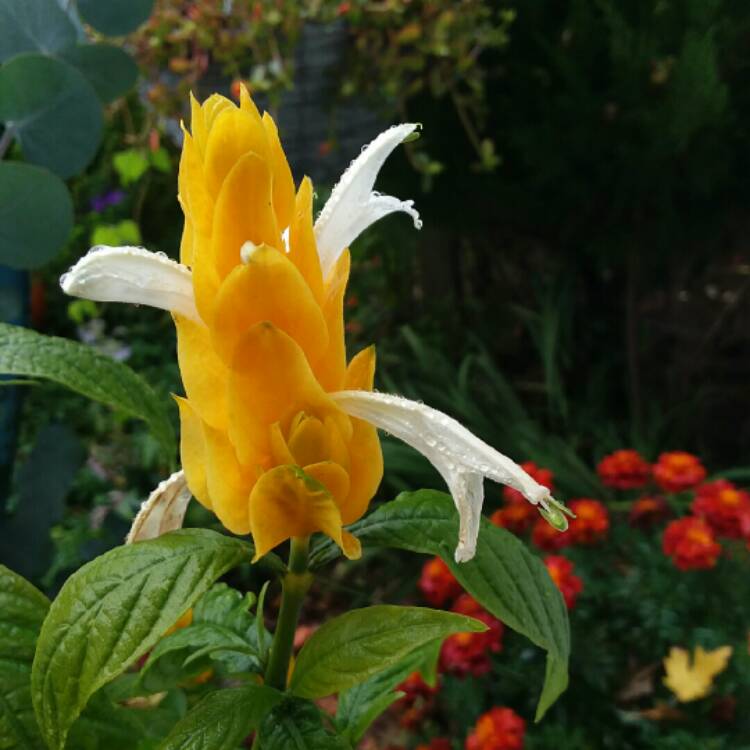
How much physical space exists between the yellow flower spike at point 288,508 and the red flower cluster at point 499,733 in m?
0.79

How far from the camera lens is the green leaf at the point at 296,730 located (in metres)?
0.40

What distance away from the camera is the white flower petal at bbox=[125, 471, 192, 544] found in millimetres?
440

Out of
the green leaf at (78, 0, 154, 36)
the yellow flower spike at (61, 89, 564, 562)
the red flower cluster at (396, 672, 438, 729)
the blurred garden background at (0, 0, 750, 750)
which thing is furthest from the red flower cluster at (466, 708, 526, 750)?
the green leaf at (78, 0, 154, 36)

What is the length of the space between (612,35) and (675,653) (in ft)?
4.02

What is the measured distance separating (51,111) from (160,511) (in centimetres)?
30

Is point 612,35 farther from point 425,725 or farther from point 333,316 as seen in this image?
point 333,316

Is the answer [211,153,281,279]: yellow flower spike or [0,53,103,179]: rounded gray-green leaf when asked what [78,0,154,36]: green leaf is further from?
[211,153,281,279]: yellow flower spike

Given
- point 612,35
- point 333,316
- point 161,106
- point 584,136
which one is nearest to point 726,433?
point 584,136

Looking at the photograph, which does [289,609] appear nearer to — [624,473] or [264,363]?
[264,363]

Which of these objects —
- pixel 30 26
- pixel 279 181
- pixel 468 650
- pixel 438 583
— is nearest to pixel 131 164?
pixel 438 583

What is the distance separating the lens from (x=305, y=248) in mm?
372

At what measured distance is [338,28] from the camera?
6.97ft

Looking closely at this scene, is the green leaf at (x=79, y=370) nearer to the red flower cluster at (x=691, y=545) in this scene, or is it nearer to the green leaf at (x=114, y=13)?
the green leaf at (x=114, y=13)

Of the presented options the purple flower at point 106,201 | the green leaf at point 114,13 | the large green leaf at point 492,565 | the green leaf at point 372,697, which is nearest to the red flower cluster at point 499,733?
the green leaf at point 372,697
